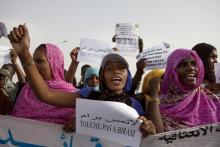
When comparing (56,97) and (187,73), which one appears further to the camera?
(187,73)

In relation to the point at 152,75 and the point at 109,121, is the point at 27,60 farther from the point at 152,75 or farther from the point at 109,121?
the point at 152,75

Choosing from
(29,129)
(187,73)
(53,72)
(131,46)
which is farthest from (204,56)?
(29,129)

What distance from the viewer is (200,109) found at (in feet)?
11.7

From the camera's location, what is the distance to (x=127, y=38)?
6008 mm

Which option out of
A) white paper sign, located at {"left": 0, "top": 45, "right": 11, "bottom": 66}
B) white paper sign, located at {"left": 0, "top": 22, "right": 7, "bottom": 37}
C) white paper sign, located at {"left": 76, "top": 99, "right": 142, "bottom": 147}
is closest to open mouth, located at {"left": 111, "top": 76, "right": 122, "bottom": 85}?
white paper sign, located at {"left": 76, "top": 99, "right": 142, "bottom": 147}

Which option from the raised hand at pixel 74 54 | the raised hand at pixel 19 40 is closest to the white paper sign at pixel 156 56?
the raised hand at pixel 74 54

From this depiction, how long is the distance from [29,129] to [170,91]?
1391 mm

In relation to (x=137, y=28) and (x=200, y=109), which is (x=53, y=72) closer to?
(x=200, y=109)

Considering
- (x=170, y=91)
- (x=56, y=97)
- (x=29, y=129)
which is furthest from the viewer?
(x=170, y=91)

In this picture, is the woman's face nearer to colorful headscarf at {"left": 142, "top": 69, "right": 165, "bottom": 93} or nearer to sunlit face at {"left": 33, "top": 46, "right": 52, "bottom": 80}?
colorful headscarf at {"left": 142, "top": 69, "right": 165, "bottom": 93}

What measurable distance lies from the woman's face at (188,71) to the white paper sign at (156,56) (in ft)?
4.23

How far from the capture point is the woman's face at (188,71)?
144 inches

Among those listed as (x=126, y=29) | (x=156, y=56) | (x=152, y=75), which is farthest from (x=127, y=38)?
(x=152, y=75)

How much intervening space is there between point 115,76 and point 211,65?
1.67 metres
